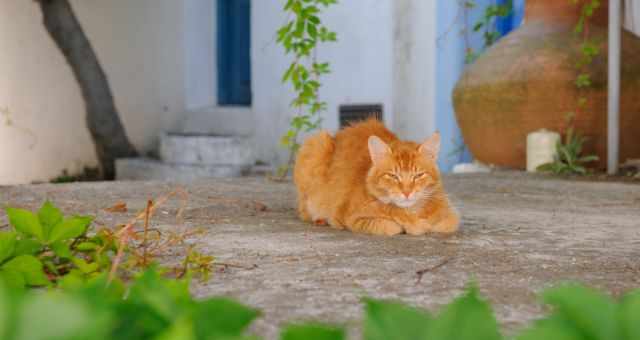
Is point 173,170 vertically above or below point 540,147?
below

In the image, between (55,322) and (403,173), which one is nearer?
(55,322)

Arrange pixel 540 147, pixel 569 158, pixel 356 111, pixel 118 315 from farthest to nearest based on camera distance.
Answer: pixel 356 111 → pixel 540 147 → pixel 569 158 → pixel 118 315

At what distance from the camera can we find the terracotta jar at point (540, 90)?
4770 millimetres

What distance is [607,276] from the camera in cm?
167

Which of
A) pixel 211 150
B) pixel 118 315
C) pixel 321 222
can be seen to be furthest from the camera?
A: pixel 211 150

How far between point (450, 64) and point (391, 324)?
5.66 m

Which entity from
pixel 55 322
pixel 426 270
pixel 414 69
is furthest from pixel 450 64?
pixel 55 322

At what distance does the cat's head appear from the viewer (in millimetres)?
2354

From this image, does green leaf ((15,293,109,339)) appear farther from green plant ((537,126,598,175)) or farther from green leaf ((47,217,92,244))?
green plant ((537,126,598,175))

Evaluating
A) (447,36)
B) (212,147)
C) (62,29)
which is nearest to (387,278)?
(447,36)

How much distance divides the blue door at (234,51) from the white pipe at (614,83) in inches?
151

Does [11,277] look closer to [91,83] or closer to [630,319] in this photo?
[630,319]

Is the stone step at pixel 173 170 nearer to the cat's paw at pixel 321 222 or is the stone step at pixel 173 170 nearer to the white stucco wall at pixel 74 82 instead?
the white stucco wall at pixel 74 82

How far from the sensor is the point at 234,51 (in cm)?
750
